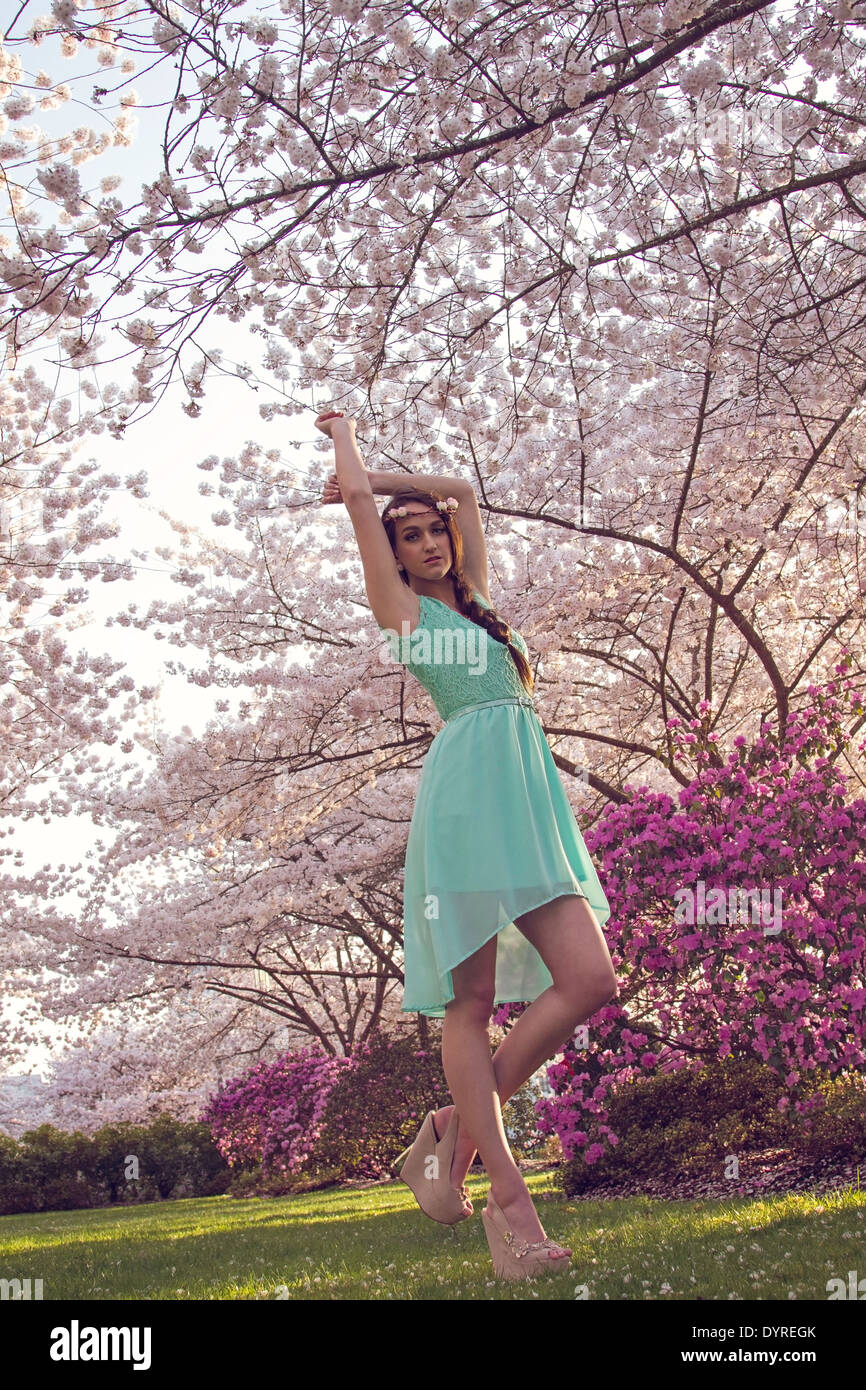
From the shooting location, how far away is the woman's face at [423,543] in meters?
2.79

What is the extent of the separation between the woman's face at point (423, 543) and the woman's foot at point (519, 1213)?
1.40m

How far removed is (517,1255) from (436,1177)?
0.37 m

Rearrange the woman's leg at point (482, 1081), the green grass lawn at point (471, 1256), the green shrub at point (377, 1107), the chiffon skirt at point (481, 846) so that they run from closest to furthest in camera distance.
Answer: the green grass lawn at point (471, 1256) → the woman's leg at point (482, 1081) → the chiffon skirt at point (481, 846) → the green shrub at point (377, 1107)

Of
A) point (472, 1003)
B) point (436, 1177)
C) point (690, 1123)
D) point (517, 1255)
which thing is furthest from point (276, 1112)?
point (517, 1255)

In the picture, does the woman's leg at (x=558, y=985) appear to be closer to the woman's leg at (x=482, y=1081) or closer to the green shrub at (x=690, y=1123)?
the woman's leg at (x=482, y=1081)

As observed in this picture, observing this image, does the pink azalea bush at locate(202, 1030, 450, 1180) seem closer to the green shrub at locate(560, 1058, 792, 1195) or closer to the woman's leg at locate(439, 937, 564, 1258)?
the green shrub at locate(560, 1058, 792, 1195)

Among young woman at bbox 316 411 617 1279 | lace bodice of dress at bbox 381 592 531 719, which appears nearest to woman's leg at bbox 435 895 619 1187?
young woman at bbox 316 411 617 1279

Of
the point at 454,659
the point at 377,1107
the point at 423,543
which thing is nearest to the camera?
the point at 454,659

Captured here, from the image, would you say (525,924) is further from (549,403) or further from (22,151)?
(549,403)

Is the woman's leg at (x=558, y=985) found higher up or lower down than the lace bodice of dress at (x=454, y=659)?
lower down

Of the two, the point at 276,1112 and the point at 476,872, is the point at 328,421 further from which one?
the point at 276,1112

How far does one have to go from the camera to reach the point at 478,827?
7.99ft

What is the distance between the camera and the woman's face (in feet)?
9.16

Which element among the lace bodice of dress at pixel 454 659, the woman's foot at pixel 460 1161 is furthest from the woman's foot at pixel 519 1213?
the lace bodice of dress at pixel 454 659
